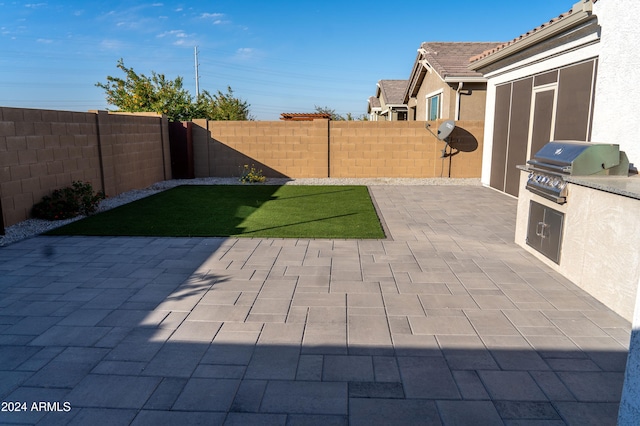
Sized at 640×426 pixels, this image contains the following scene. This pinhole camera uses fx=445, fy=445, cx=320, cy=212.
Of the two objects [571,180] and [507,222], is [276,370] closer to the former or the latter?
[571,180]

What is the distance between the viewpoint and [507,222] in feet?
28.1

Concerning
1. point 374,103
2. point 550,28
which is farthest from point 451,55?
point 374,103

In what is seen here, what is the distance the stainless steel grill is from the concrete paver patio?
3.39 feet

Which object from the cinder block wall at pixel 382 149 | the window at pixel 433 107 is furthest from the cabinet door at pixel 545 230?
the window at pixel 433 107

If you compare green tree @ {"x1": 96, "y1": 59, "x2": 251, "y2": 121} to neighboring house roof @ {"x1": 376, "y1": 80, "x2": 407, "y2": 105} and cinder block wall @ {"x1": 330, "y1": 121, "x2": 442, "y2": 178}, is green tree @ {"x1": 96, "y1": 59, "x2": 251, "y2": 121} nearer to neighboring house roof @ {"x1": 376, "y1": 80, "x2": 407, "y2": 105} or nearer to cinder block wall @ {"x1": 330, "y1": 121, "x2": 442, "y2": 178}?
cinder block wall @ {"x1": 330, "y1": 121, "x2": 442, "y2": 178}

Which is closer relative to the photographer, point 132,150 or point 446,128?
point 132,150

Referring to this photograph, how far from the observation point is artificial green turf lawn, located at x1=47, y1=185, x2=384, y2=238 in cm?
772

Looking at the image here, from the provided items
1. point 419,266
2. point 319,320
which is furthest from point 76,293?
point 419,266

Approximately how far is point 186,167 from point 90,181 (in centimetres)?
518

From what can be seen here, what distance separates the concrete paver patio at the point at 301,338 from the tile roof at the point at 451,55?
38.2 ft

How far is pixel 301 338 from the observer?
389 centimetres

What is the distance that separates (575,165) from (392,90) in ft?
86.9

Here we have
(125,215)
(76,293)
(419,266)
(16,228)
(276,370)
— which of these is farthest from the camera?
(125,215)

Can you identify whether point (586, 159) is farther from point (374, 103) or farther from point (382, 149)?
point (374, 103)
